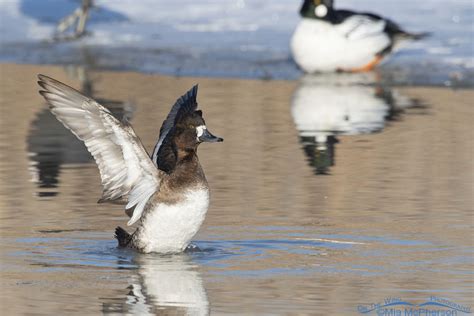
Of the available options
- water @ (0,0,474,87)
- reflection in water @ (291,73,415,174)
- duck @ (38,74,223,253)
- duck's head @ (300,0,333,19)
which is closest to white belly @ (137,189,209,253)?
duck @ (38,74,223,253)

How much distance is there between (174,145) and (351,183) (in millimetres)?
2234

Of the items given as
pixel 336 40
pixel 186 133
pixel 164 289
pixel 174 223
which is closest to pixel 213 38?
pixel 336 40

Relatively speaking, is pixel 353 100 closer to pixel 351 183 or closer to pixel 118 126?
pixel 351 183

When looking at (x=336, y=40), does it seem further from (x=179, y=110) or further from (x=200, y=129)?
(x=200, y=129)

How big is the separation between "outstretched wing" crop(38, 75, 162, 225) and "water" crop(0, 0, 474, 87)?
310 inches

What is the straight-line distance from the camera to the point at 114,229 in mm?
7793

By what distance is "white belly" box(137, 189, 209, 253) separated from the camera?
6.92 meters

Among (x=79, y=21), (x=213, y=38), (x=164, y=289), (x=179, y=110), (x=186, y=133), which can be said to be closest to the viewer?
(x=164, y=289)

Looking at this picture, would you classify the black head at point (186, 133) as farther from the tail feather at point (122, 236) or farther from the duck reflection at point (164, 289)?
the duck reflection at point (164, 289)

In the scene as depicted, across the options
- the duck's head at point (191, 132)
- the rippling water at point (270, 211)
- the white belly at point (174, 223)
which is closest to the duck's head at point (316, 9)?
the rippling water at point (270, 211)

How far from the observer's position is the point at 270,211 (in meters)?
8.21

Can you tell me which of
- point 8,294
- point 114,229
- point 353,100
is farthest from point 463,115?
point 8,294

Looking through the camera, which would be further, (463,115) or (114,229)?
(463,115)

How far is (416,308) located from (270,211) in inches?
98.5
